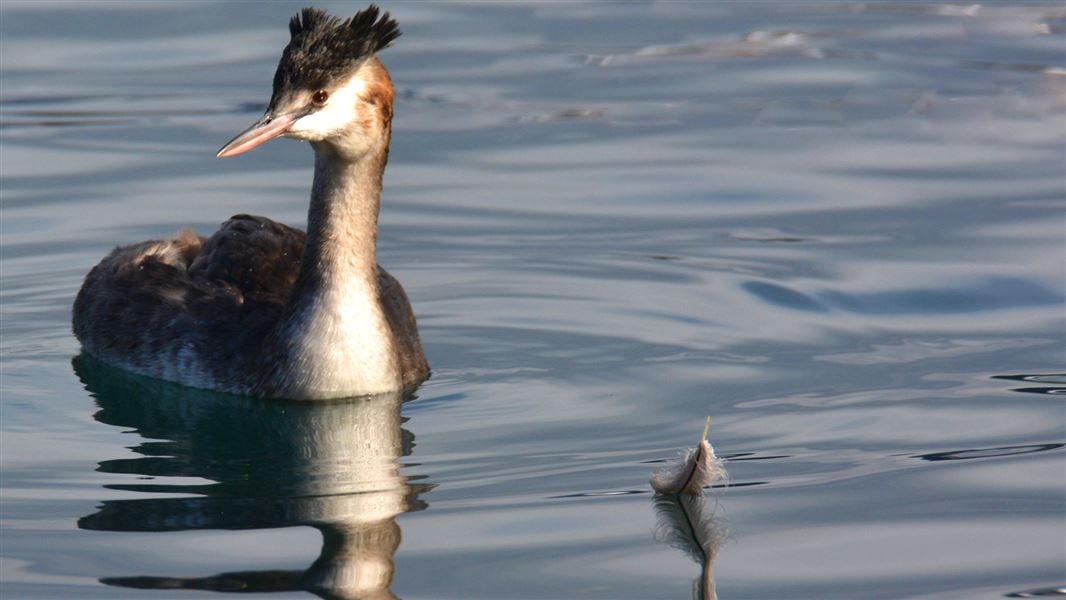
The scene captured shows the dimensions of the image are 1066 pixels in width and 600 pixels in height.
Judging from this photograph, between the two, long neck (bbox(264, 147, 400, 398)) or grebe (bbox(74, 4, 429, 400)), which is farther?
long neck (bbox(264, 147, 400, 398))

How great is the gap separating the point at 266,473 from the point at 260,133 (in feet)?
5.57

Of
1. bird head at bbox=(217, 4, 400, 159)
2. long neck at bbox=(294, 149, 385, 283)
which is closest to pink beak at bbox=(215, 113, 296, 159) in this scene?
bird head at bbox=(217, 4, 400, 159)

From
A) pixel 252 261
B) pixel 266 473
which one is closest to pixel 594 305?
pixel 252 261

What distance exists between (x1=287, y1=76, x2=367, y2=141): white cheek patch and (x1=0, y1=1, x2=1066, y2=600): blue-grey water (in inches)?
59.4

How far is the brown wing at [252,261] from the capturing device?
1056 cm

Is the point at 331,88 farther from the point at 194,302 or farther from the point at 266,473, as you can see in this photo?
the point at 266,473

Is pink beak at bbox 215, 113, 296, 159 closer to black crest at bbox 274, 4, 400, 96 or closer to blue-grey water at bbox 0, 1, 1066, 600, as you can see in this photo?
black crest at bbox 274, 4, 400, 96

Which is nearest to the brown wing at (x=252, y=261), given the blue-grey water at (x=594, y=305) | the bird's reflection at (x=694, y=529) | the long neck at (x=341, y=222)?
the long neck at (x=341, y=222)

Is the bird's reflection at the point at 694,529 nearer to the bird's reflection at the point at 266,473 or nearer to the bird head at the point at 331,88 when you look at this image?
the bird's reflection at the point at 266,473

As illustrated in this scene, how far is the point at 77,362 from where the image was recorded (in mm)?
10820

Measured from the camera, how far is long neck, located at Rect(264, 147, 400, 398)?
32.1 feet

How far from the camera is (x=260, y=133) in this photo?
916 cm

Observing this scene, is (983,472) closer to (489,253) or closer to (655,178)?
(489,253)

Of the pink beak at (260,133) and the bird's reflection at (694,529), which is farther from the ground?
the pink beak at (260,133)
